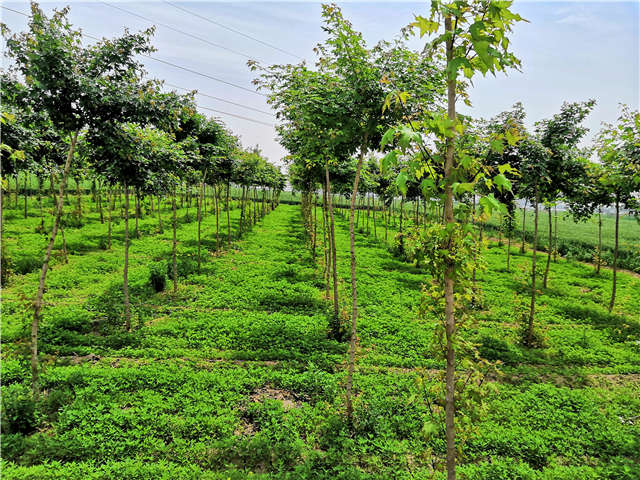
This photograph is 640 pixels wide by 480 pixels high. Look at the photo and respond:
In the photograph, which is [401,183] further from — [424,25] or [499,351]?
[499,351]

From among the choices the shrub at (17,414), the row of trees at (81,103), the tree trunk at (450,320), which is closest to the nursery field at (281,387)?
the shrub at (17,414)

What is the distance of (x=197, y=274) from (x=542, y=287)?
1504cm

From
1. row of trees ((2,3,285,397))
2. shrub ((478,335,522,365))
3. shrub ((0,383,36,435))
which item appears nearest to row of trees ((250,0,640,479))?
shrub ((478,335,522,365))

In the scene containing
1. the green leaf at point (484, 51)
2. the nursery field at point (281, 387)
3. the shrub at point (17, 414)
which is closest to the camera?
the green leaf at point (484, 51)

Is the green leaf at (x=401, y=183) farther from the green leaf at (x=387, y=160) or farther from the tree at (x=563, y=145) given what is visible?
the tree at (x=563, y=145)

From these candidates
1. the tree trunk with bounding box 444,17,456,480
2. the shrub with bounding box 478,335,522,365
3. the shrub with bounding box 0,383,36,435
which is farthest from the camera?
the shrub with bounding box 478,335,522,365

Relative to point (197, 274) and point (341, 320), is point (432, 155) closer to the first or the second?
point (341, 320)

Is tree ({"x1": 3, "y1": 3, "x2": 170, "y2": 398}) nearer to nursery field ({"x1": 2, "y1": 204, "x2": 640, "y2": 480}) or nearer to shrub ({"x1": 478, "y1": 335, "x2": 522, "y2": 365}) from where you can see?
nursery field ({"x1": 2, "y1": 204, "x2": 640, "y2": 480})

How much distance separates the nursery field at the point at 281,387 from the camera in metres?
4.20

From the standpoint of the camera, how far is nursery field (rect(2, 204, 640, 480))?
13.8 ft


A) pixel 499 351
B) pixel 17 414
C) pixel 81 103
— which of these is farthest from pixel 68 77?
pixel 499 351

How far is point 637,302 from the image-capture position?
39.3 feet

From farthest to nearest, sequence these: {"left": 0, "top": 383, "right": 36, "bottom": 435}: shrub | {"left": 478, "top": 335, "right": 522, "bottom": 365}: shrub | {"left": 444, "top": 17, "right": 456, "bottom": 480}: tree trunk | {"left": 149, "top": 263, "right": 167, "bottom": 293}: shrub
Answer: {"left": 149, "top": 263, "right": 167, "bottom": 293}: shrub → {"left": 478, "top": 335, "right": 522, "bottom": 365}: shrub → {"left": 0, "top": 383, "right": 36, "bottom": 435}: shrub → {"left": 444, "top": 17, "right": 456, "bottom": 480}: tree trunk

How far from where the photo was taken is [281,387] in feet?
19.5
